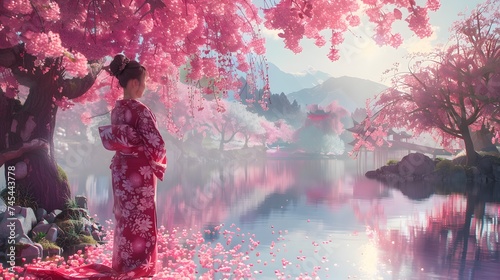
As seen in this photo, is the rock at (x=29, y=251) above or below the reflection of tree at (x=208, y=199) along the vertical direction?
below

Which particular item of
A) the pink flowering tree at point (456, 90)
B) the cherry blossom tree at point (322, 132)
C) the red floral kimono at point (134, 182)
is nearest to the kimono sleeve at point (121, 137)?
the red floral kimono at point (134, 182)

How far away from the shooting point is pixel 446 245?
7.38 metres

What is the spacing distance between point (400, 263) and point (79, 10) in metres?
4.98

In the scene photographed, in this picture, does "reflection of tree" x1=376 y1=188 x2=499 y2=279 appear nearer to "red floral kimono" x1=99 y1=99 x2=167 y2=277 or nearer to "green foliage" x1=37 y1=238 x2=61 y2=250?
"red floral kimono" x1=99 y1=99 x2=167 y2=277

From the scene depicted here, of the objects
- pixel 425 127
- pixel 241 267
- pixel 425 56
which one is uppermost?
pixel 425 56

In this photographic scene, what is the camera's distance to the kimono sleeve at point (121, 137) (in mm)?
4051

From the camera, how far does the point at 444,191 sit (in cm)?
1543

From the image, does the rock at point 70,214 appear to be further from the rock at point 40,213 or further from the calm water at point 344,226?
the calm water at point 344,226

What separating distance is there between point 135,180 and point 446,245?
5068 mm

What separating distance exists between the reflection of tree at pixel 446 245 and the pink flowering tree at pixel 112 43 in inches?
109

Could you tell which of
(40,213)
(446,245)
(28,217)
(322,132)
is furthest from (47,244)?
(322,132)

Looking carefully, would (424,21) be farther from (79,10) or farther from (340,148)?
(340,148)

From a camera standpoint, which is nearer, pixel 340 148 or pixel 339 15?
pixel 339 15

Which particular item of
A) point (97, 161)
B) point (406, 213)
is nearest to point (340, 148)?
point (97, 161)
